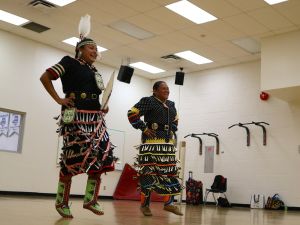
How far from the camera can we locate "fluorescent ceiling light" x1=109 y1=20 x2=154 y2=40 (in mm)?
7391

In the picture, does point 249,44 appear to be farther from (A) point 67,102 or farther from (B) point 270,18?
(A) point 67,102

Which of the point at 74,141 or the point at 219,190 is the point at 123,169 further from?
the point at 74,141

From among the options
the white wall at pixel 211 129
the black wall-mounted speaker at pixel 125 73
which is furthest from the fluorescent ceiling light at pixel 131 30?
the white wall at pixel 211 129

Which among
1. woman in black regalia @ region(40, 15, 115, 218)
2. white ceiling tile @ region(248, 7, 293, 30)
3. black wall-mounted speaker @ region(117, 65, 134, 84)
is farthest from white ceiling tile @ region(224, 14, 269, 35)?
woman in black regalia @ region(40, 15, 115, 218)

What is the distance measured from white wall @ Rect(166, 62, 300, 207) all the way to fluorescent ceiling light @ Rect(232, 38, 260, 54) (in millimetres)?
659

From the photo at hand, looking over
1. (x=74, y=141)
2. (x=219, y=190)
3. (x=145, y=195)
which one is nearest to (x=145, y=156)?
(x=145, y=195)

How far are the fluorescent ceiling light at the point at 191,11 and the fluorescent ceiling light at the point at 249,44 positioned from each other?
1.21 metres

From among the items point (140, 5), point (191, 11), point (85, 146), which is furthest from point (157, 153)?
point (191, 11)

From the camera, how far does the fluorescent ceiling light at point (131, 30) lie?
739cm

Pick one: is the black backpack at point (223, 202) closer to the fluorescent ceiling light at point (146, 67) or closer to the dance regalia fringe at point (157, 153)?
→ the fluorescent ceiling light at point (146, 67)

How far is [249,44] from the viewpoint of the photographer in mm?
8008

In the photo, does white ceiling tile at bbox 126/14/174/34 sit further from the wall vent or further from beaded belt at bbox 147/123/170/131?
beaded belt at bbox 147/123/170/131

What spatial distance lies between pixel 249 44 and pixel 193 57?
4.62ft

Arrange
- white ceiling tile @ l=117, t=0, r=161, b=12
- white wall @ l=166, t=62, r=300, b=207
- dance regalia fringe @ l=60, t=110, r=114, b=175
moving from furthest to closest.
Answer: white wall @ l=166, t=62, r=300, b=207
white ceiling tile @ l=117, t=0, r=161, b=12
dance regalia fringe @ l=60, t=110, r=114, b=175
